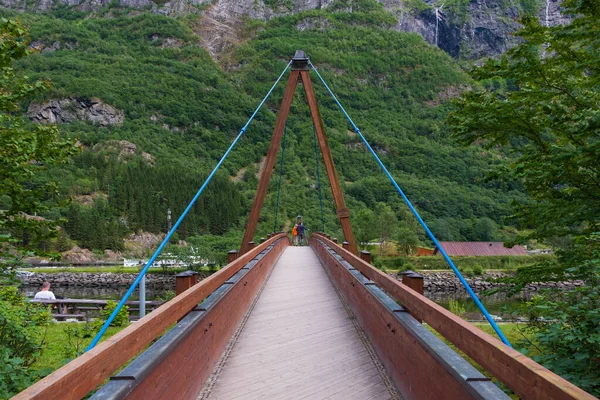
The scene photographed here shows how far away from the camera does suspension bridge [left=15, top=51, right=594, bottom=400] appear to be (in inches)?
84.0

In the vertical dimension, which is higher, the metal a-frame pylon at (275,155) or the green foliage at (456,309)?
the metal a-frame pylon at (275,155)

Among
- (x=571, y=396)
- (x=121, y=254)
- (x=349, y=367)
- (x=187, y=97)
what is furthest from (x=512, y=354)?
(x=187, y=97)

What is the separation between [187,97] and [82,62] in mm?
42812

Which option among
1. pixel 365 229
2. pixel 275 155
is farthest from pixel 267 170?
pixel 365 229

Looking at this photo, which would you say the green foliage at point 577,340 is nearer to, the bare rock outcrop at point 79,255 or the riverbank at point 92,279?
the riverbank at point 92,279

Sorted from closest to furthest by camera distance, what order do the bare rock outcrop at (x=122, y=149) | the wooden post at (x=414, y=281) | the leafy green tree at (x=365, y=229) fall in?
the wooden post at (x=414, y=281), the leafy green tree at (x=365, y=229), the bare rock outcrop at (x=122, y=149)

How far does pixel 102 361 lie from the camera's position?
6.97 feet

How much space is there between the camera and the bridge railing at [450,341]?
73.8 inches

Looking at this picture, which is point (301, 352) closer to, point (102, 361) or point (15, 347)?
point (102, 361)

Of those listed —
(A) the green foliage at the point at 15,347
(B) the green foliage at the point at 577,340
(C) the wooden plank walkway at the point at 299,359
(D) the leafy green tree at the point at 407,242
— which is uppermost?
(B) the green foliage at the point at 577,340

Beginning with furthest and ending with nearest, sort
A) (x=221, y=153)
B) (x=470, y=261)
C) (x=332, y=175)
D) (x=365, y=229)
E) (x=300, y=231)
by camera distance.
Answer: (x=221, y=153) < (x=365, y=229) < (x=470, y=261) < (x=300, y=231) < (x=332, y=175)

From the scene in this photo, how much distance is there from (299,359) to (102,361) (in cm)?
274

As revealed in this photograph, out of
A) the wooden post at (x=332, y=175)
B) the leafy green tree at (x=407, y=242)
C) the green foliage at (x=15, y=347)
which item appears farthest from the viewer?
the leafy green tree at (x=407, y=242)

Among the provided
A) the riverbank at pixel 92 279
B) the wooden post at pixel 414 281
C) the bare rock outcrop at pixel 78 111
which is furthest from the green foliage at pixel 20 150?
the bare rock outcrop at pixel 78 111
